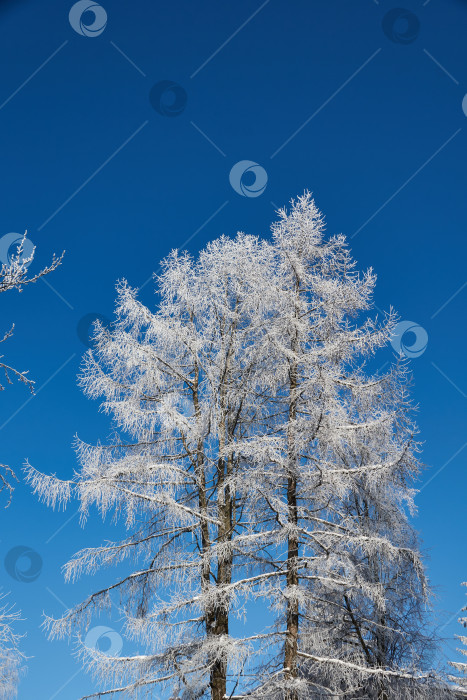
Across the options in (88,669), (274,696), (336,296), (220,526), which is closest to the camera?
(274,696)

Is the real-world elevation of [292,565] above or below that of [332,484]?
below

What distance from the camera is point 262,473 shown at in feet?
27.1

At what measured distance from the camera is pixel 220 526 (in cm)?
900

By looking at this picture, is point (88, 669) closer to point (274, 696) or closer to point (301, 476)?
point (274, 696)

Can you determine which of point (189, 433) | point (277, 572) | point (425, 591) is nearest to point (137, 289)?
point (189, 433)

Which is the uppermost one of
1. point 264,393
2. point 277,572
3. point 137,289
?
point 137,289

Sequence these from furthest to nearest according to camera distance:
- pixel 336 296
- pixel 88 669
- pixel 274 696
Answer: pixel 336 296 → pixel 88 669 → pixel 274 696

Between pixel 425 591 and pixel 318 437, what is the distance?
2.48 meters

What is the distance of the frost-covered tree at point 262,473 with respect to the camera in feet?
26.1

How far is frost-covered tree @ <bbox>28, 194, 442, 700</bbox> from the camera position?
795 centimetres

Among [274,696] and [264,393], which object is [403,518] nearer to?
[264,393]

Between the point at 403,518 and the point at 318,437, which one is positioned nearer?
the point at 318,437

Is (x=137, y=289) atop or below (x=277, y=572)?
atop

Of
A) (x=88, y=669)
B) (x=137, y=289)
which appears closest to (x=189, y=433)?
(x=137, y=289)
